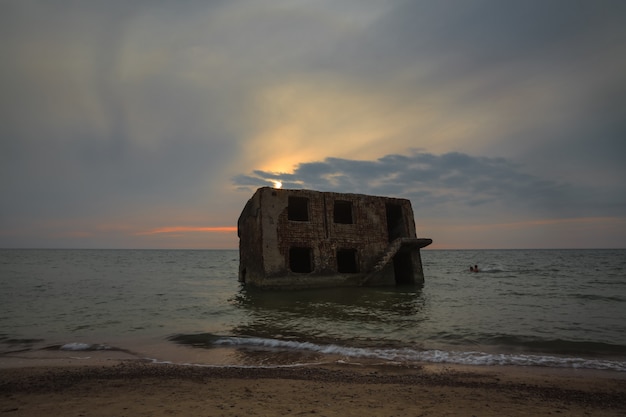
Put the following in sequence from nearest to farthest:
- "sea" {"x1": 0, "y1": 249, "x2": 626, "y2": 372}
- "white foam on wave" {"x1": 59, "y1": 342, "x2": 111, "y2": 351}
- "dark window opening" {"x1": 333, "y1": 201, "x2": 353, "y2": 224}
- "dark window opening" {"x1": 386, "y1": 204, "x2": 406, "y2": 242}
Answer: "sea" {"x1": 0, "y1": 249, "x2": 626, "y2": 372} → "white foam on wave" {"x1": 59, "y1": 342, "x2": 111, "y2": 351} → "dark window opening" {"x1": 386, "y1": 204, "x2": 406, "y2": 242} → "dark window opening" {"x1": 333, "y1": 201, "x2": 353, "y2": 224}

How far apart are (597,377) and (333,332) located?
16.2ft

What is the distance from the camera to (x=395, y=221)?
2009 cm

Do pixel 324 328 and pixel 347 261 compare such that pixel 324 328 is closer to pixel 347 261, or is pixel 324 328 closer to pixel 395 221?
pixel 395 221

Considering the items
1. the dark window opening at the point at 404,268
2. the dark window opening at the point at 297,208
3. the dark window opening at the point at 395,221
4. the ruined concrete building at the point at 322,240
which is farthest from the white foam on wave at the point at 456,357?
the dark window opening at the point at 297,208

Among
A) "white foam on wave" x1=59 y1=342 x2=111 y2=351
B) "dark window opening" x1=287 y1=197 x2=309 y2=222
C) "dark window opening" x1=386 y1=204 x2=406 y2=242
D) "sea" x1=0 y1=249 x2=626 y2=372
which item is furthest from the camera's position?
"dark window opening" x1=287 y1=197 x2=309 y2=222

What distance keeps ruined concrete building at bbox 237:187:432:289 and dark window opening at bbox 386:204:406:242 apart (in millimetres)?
53

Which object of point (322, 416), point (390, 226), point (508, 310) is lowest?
point (508, 310)

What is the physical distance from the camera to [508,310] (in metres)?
12.0

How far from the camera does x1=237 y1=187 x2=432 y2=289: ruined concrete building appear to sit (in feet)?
51.5

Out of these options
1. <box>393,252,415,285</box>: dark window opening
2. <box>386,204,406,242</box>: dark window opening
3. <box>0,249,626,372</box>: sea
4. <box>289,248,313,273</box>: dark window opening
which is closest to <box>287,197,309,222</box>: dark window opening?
<box>289,248,313,273</box>: dark window opening

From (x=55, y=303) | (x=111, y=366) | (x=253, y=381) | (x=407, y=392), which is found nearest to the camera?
(x=407, y=392)

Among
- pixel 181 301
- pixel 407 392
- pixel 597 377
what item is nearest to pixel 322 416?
pixel 407 392

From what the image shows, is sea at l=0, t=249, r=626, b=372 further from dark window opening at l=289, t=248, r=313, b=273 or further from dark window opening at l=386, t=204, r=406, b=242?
dark window opening at l=289, t=248, r=313, b=273

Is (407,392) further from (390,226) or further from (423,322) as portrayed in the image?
(390,226)
